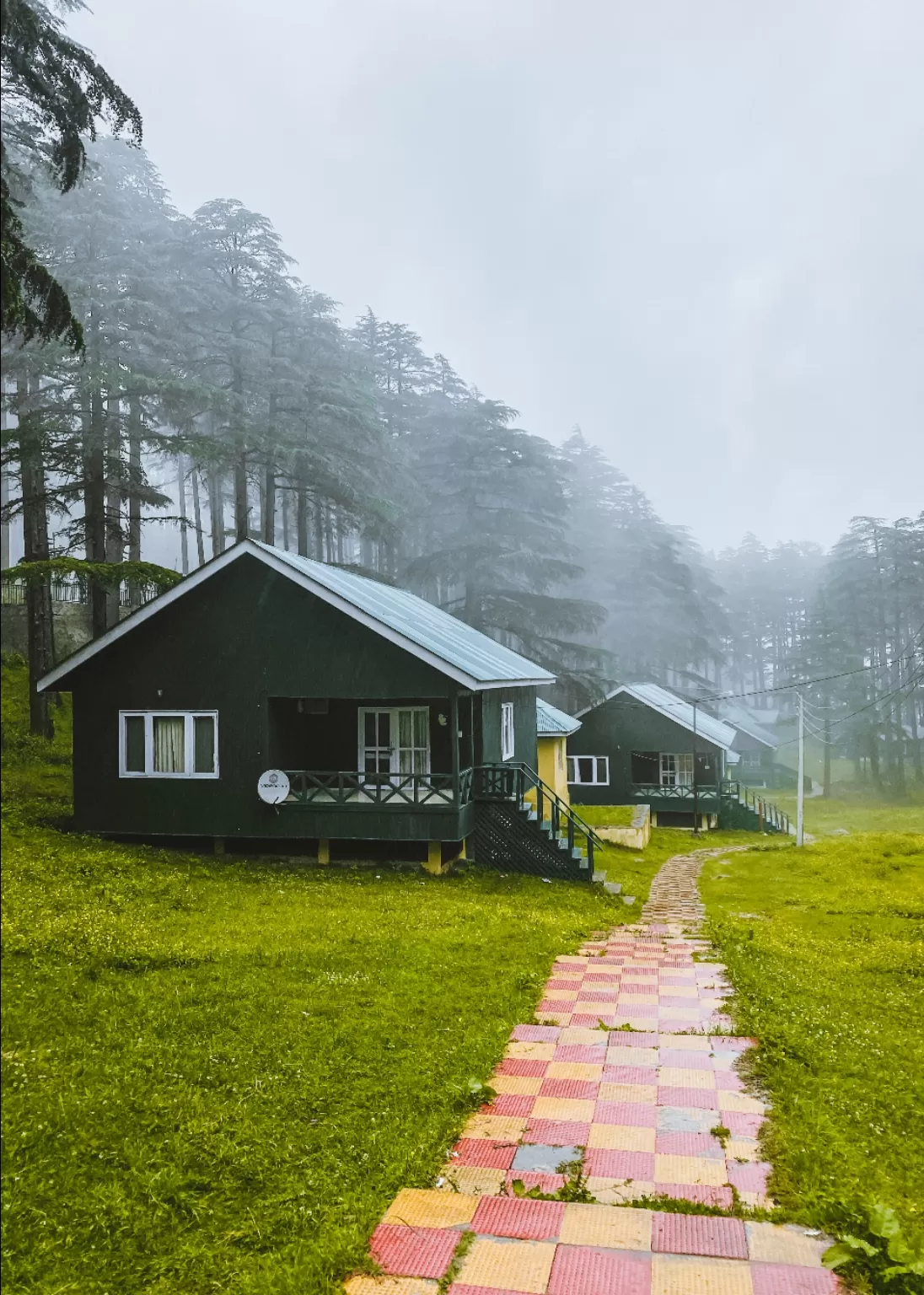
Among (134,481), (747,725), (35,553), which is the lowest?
(747,725)

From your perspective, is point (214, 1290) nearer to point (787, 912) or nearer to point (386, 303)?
point (787, 912)

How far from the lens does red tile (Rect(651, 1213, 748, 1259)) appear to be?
4891 mm

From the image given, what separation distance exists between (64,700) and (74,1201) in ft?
83.0

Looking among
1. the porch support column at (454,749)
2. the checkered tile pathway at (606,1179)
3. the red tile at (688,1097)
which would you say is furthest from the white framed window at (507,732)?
the red tile at (688,1097)

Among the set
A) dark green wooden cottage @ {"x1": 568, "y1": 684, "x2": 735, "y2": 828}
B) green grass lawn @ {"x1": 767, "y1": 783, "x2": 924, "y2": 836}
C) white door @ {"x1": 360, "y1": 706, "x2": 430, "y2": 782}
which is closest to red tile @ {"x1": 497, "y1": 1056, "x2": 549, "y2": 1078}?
white door @ {"x1": 360, "y1": 706, "x2": 430, "y2": 782}

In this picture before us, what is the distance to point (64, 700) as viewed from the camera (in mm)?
28156

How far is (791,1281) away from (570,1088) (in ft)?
9.10

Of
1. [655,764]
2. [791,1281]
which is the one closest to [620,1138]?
[791,1281]

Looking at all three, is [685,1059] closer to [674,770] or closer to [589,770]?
[589,770]

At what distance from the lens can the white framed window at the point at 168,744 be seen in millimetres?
17938

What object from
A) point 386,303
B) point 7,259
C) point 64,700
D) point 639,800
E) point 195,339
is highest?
point 386,303

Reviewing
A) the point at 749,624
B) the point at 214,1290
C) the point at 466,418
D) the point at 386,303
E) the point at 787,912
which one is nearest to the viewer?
the point at 214,1290

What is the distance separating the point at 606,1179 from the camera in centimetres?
568

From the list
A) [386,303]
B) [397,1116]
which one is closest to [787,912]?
[397,1116]
